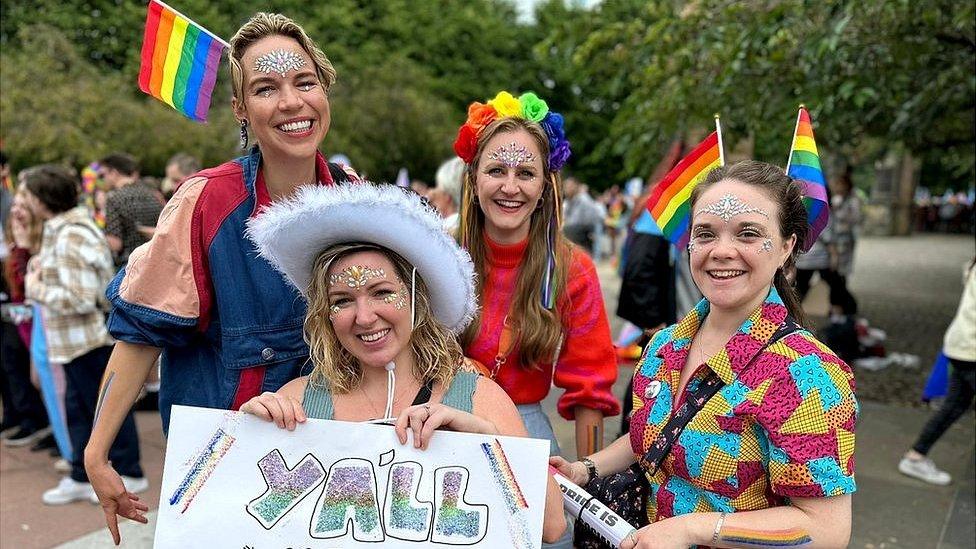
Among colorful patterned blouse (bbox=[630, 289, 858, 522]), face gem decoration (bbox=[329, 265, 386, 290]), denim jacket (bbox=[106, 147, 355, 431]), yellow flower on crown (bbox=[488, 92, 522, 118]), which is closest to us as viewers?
colorful patterned blouse (bbox=[630, 289, 858, 522])

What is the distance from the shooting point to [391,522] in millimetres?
1764

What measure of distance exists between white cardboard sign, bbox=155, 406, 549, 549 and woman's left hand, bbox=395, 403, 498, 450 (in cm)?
2

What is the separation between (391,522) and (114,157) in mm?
5881

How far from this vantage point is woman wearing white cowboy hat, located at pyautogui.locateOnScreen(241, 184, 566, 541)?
5.89 feet

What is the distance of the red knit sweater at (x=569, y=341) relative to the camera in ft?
8.23

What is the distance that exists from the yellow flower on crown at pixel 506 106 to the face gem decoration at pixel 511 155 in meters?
0.13

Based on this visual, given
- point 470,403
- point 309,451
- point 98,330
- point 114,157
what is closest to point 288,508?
point 309,451

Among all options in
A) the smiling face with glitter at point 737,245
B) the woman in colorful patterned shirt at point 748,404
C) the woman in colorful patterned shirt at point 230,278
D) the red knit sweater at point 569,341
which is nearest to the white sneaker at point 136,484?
the woman in colorful patterned shirt at point 230,278

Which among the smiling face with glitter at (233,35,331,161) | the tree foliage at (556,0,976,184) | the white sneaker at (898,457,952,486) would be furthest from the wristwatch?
the white sneaker at (898,457,952,486)

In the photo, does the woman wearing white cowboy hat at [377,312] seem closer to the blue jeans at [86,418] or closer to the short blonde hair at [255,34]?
the short blonde hair at [255,34]

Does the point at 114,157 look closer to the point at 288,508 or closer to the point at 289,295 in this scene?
the point at 289,295

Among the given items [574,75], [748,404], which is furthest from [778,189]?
[574,75]

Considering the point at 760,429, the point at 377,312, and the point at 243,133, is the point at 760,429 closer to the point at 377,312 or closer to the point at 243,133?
the point at 377,312

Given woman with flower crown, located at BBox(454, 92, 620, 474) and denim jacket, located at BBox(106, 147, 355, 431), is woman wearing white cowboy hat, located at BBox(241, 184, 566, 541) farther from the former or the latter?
woman with flower crown, located at BBox(454, 92, 620, 474)
